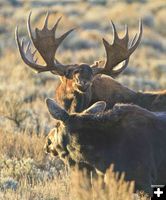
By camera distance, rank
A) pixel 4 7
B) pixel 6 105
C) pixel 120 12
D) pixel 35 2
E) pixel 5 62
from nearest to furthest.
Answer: pixel 6 105, pixel 5 62, pixel 120 12, pixel 4 7, pixel 35 2

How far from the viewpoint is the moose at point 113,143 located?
897 cm

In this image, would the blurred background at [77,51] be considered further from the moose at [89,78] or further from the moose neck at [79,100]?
the moose neck at [79,100]

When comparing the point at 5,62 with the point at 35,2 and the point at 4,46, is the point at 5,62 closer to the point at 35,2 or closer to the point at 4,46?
the point at 4,46

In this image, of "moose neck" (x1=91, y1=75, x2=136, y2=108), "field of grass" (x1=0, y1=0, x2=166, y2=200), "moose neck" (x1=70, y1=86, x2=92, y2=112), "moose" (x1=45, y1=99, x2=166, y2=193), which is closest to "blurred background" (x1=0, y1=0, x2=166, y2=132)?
"field of grass" (x1=0, y1=0, x2=166, y2=200)

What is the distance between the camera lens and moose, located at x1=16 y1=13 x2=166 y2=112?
12.0 m

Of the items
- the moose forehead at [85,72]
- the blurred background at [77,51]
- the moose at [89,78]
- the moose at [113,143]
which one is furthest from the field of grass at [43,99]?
the moose forehead at [85,72]

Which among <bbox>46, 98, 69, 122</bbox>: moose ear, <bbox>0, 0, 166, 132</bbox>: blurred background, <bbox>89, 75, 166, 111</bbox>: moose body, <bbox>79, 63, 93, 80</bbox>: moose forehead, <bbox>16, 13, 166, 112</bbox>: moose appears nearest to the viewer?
<bbox>46, 98, 69, 122</bbox>: moose ear

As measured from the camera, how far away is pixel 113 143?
9.05m

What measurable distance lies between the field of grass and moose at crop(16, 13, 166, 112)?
1.07m

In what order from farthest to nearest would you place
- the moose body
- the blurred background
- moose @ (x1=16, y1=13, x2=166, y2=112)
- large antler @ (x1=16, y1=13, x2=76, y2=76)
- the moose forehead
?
the blurred background
large antler @ (x1=16, y1=13, x2=76, y2=76)
the moose body
moose @ (x1=16, y1=13, x2=166, y2=112)
the moose forehead

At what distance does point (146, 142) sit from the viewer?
910 centimetres

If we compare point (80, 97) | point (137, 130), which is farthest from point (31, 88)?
point (137, 130)

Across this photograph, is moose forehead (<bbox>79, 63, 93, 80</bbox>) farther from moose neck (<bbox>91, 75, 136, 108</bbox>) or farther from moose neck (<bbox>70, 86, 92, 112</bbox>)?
moose neck (<bbox>91, 75, 136, 108</bbox>)

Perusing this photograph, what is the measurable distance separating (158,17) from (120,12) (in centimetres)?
220
